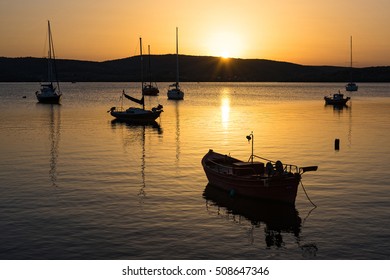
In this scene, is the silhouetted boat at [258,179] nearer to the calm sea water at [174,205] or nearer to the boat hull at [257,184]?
the boat hull at [257,184]

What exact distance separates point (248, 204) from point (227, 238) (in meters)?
7.51

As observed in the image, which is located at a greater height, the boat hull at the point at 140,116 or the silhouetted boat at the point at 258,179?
the boat hull at the point at 140,116

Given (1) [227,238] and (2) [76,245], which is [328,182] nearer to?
(1) [227,238]

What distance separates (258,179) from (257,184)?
0.34 meters

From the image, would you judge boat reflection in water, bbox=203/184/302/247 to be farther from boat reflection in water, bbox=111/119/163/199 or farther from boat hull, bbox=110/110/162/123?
boat hull, bbox=110/110/162/123

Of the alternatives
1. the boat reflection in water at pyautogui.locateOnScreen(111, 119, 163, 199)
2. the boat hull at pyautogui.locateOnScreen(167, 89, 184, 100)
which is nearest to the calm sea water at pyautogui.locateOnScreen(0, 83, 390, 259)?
the boat reflection in water at pyautogui.locateOnScreen(111, 119, 163, 199)

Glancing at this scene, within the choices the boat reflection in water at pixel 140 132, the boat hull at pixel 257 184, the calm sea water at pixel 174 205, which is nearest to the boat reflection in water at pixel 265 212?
the calm sea water at pixel 174 205

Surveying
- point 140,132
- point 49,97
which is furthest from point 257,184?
point 49,97

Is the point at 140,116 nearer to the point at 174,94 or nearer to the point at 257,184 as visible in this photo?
the point at 257,184

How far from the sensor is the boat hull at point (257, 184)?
33219mm

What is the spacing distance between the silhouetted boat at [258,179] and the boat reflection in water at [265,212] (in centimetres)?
46

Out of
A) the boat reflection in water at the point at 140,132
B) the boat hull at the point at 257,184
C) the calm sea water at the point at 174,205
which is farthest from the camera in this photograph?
the boat reflection in water at the point at 140,132

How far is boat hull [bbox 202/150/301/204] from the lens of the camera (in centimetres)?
3322

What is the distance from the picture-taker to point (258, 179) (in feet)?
113
